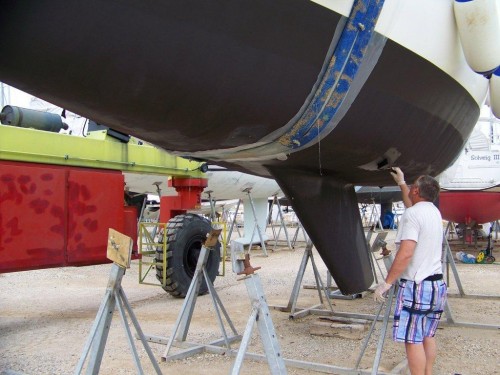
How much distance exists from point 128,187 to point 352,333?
5.38 m

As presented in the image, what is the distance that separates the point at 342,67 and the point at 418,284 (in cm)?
154

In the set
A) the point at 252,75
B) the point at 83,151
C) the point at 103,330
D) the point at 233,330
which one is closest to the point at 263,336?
the point at 103,330

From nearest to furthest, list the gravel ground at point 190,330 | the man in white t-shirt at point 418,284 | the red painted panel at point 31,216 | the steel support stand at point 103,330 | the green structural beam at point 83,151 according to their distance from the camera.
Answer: the steel support stand at point 103,330 → the man in white t-shirt at point 418,284 → the gravel ground at point 190,330 → the red painted panel at point 31,216 → the green structural beam at point 83,151

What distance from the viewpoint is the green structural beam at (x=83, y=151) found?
4.79 m

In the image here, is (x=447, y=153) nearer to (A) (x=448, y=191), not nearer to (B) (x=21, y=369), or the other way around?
(B) (x=21, y=369)

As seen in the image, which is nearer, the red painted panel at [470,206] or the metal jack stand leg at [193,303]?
the metal jack stand leg at [193,303]

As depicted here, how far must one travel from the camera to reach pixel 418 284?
3117mm

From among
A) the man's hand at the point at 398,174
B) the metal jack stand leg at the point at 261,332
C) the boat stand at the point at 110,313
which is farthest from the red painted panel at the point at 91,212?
the man's hand at the point at 398,174

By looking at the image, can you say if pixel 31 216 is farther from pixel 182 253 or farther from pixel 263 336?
pixel 263 336

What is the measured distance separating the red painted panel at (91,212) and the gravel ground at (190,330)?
76 centimetres

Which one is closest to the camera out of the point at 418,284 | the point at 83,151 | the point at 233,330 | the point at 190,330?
the point at 418,284

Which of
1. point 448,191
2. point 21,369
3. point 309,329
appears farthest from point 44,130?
point 448,191

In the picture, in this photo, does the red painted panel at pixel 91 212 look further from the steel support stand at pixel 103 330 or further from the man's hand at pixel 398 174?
the man's hand at pixel 398 174

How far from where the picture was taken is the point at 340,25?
2074mm
